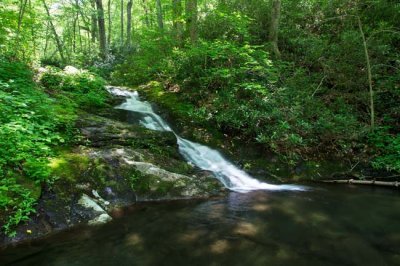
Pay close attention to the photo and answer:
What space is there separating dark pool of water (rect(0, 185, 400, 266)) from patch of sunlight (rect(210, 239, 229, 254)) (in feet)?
0.05

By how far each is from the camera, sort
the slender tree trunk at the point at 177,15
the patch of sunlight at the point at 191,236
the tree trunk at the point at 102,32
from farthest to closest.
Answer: the tree trunk at the point at 102,32, the slender tree trunk at the point at 177,15, the patch of sunlight at the point at 191,236

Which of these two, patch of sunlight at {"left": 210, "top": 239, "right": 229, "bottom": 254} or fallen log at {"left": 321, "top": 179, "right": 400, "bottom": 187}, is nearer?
patch of sunlight at {"left": 210, "top": 239, "right": 229, "bottom": 254}

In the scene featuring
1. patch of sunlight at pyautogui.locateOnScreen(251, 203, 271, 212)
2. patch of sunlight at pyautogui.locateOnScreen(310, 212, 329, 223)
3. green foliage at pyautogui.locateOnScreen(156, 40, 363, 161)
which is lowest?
patch of sunlight at pyautogui.locateOnScreen(310, 212, 329, 223)

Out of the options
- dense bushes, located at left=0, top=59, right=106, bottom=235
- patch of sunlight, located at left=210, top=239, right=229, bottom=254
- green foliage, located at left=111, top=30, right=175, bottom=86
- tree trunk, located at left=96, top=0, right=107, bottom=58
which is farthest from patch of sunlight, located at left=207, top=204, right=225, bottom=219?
tree trunk, located at left=96, top=0, right=107, bottom=58

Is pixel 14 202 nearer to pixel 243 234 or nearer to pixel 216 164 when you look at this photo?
pixel 243 234

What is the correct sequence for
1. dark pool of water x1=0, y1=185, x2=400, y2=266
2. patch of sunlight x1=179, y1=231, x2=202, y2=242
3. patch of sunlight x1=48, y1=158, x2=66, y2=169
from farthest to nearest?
patch of sunlight x1=48, y1=158, x2=66, y2=169
patch of sunlight x1=179, y1=231, x2=202, y2=242
dark pool of water x1=0, y1=185, x2=400, y2=266

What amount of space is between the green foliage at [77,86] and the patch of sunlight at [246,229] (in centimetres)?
597

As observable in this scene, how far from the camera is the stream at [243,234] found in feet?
15.7

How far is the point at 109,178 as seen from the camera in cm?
694

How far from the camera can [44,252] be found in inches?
191

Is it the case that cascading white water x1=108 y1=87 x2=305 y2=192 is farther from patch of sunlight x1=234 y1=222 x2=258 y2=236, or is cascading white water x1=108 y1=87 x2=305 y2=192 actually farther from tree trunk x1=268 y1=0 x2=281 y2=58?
tree trunk x1=268 y1=0 x2=281 y2=58

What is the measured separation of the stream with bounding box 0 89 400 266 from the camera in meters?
4.80

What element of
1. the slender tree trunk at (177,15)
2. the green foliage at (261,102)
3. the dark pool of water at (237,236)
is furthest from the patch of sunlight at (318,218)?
the slender tree trunk at (177,15)

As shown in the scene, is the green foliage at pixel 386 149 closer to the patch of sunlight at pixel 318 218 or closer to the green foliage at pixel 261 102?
the green foliage at pixel 261 102
